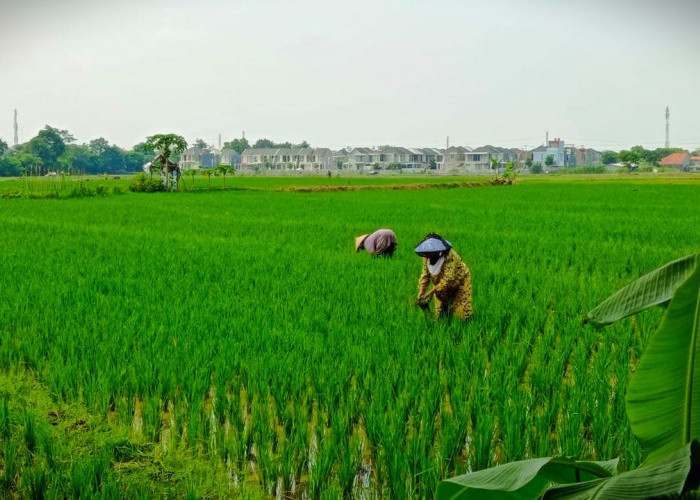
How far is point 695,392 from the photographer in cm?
77

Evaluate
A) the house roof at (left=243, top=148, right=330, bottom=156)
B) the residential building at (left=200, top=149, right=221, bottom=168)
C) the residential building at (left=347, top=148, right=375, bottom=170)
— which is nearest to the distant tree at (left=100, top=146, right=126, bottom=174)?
the house roof at (left=243, top=148, right=330, bottom=156)

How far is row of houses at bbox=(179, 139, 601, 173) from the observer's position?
6944 centimetres

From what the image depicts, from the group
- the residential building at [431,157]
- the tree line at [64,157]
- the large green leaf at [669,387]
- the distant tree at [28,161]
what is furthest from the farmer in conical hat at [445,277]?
the residential building at [431,157]

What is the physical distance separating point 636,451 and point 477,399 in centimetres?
69

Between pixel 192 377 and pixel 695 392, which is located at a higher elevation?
pixel 695 392

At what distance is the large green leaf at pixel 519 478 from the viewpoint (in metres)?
0.82

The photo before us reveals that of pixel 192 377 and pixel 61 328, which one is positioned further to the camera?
pixel 61 328

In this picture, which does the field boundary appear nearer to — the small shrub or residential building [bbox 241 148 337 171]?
the small shrub

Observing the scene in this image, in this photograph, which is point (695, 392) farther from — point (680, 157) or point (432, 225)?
point (680, 157)

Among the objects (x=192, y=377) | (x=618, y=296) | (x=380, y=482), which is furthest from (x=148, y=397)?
(x=618, y=296)

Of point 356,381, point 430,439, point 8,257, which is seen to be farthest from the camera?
point 8,257

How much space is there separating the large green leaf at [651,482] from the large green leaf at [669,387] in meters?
0.13

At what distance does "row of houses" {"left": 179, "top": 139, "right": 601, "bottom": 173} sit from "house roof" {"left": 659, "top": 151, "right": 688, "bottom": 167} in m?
11.5

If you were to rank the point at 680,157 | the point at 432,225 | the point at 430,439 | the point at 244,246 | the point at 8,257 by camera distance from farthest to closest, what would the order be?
the point at 680,157 < the point at 432,225 < the point at 244,246 < the point at 8,257 < the point at 430,439
